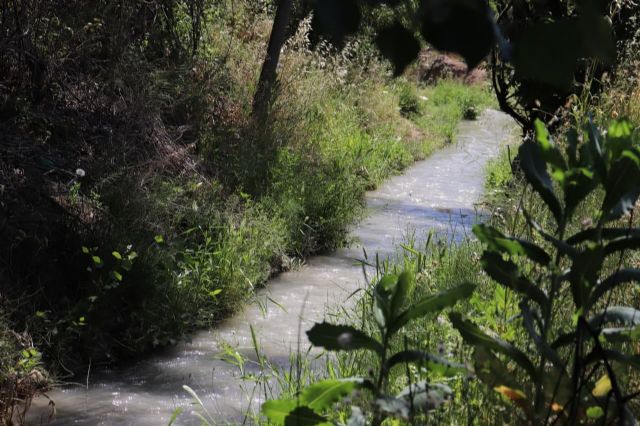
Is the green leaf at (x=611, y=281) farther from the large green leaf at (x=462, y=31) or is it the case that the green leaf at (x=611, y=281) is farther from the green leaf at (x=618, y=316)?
the large green leaf at (x=462, y=31)

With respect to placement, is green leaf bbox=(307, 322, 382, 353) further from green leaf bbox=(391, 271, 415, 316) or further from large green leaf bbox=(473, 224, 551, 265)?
large green leaf bbox=(473, 224, 551, 265)

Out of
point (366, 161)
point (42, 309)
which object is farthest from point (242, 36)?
point (42, 309)

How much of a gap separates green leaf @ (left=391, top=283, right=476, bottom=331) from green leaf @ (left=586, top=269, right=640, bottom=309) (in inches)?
14.4

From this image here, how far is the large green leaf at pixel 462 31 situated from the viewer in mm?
1094

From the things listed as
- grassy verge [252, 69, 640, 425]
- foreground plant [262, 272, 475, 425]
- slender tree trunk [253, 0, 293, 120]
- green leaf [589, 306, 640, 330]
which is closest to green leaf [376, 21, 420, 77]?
foreground plant [262, 272, 475, 425]

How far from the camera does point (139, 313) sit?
5875 mm

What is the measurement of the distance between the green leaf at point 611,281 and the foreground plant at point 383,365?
1.22 feet

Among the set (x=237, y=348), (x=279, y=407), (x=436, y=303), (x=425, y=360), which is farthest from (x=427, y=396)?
(x=237, y=348)

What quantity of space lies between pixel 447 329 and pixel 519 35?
309cm

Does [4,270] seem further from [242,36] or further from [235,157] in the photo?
[242,36]

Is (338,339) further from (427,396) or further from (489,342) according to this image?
Answer: (489,342)

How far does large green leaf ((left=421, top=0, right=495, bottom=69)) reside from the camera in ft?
3.59

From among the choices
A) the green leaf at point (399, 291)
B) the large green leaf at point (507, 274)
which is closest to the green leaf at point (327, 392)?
the green leaf at point (399, 291)

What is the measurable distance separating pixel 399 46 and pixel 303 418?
1243 mm
